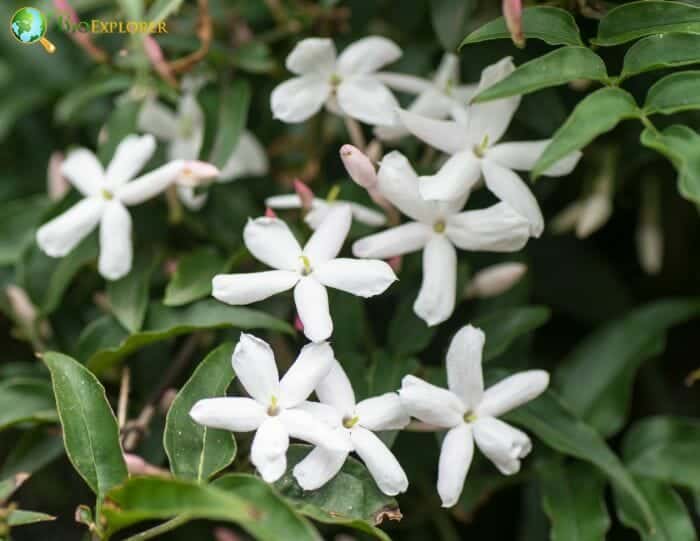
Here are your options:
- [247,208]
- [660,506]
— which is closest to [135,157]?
[247,208]

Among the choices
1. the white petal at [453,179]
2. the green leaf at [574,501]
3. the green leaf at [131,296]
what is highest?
the white petal at [453,179]

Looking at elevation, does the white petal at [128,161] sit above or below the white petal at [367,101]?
below

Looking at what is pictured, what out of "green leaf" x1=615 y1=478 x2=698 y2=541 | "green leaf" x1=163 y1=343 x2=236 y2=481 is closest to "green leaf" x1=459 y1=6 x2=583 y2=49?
"green leaf" x1=163 y1=343 x2=236 y2=481

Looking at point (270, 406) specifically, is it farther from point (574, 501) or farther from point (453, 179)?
point (574, 501)

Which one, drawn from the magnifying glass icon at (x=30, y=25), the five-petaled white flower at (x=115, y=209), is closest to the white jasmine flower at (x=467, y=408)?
the five-petaled white flower at (x=115, y=209)

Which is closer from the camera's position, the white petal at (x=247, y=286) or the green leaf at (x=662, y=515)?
the white petal at (x=247, y=286)

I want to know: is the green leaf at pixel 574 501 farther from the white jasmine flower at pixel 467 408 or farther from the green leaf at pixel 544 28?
the green leaf at pixel 544 28

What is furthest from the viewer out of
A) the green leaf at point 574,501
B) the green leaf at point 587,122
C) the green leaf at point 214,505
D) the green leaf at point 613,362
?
the green leaf at point 613,362
